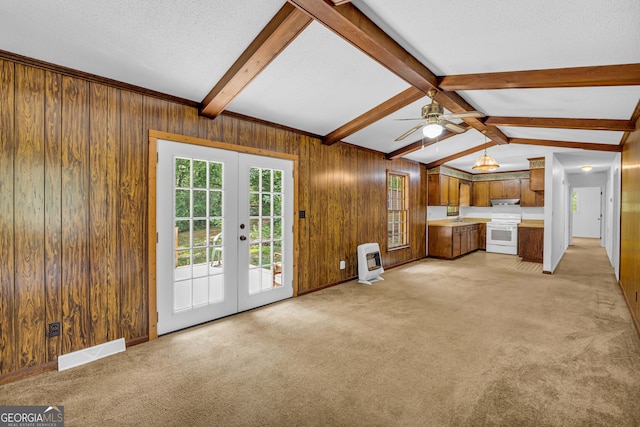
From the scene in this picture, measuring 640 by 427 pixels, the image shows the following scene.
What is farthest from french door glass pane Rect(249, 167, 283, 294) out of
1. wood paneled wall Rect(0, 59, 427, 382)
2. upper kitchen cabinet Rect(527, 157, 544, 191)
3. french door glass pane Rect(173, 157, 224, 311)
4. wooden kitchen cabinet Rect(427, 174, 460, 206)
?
upper kitchen cabinet Rect(527, 157, 544, 191)

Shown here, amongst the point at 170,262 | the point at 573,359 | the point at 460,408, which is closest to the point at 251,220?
the point at 170,262

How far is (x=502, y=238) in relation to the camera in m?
8.02

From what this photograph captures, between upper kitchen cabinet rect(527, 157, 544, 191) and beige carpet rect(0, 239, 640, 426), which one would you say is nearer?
beige carpet rect(0, 239, 640, 426)

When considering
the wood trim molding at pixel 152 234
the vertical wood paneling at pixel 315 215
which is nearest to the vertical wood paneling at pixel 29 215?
the wood trim molding at pixel 152 234

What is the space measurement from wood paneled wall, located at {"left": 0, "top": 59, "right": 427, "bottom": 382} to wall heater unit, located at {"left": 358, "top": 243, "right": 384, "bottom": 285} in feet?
9.81

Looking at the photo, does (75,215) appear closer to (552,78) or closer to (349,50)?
(349,50)

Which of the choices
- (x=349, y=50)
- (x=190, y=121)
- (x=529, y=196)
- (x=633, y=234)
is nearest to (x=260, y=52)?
(x=349, y=50)

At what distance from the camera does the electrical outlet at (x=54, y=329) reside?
7.81 feet

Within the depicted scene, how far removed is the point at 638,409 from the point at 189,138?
13.6ft

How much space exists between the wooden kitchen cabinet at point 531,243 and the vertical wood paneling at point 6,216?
8480 mm

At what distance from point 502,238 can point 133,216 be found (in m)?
8.45

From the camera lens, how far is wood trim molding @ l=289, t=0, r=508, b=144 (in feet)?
6.33

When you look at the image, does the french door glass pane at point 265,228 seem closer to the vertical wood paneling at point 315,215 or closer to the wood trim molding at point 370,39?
the vertical wood paneling at point 315,215

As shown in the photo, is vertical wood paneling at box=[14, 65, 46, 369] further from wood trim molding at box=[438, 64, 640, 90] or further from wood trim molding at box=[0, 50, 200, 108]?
wood trim molding at box=[438, 64, 640, 90]
